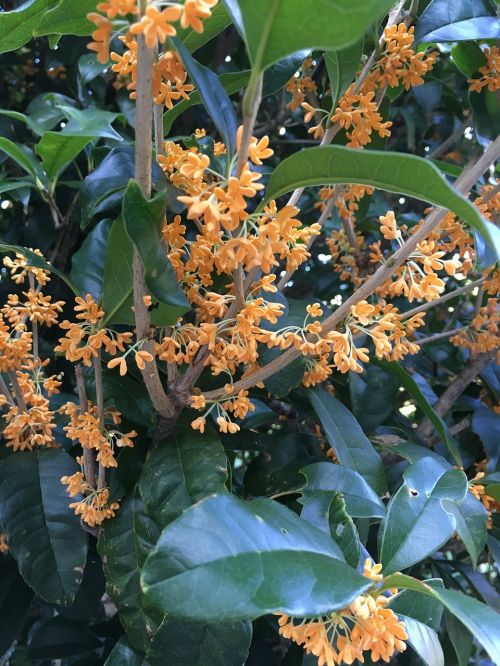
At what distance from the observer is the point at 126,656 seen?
832 millimetres

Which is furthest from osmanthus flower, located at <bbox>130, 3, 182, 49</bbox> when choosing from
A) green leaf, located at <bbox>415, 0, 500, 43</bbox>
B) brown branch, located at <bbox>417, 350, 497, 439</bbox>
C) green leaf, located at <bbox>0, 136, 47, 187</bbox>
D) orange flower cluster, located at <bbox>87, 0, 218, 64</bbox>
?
brown branch, located at <bbox>417, 350, 497, 439</bbox>

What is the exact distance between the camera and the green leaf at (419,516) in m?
0.66

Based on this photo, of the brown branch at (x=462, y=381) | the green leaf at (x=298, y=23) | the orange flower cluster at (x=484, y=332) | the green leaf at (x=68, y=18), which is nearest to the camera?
the green leaf at (x=298, y=23)

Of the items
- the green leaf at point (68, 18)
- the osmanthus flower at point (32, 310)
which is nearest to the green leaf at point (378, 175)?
the green leaf at point (68, 18)

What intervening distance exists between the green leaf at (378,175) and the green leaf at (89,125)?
0.47m

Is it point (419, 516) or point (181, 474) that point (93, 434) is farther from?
point (419, 516)

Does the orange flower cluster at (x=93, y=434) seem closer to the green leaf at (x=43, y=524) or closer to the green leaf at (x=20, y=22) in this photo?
the green leaf at (x=43, y=524)

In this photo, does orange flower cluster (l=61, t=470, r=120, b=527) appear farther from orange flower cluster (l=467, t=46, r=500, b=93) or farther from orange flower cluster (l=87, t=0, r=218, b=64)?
orange flower cluster (l=467, t=46, r=500, b=93)

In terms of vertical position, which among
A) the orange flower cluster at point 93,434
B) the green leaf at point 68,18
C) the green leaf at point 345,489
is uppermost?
the green leaf at point 68,18

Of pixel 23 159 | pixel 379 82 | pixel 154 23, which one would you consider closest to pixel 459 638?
pixel 379 82

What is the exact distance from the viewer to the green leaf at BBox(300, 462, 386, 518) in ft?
2.42

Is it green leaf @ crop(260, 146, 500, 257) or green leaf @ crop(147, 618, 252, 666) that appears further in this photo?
green leaf @ crop(147, 618, 252, 666)

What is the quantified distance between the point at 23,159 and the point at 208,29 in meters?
0.48

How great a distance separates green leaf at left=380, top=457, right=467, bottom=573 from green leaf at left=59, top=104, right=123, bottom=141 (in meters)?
0.67
